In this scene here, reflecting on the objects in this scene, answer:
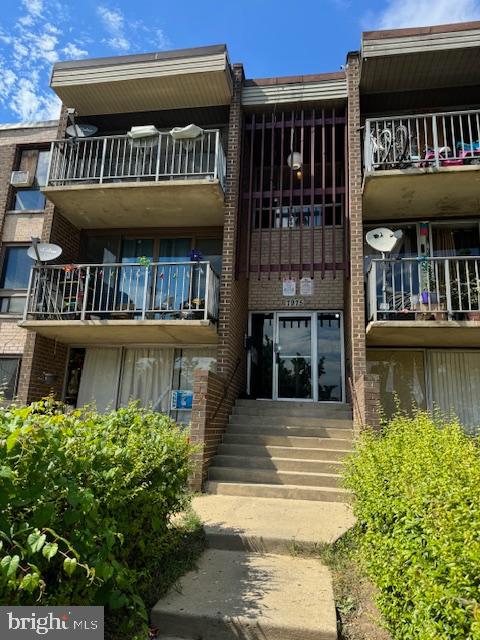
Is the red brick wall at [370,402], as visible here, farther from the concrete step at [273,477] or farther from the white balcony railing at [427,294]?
the white balcony railing at [427,294]

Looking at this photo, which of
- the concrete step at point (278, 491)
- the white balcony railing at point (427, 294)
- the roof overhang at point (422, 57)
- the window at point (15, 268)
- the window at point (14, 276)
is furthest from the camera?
the window at point (15, 268)

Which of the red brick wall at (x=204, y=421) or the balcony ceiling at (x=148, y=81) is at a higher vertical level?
the balcony ceiling at (x=148, y=81)

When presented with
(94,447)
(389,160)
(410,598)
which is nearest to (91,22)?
(389,160)

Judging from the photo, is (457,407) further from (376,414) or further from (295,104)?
(295,104)

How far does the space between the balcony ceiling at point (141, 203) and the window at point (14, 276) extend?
5.21 ft

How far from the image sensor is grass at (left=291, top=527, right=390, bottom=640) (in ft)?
9.84

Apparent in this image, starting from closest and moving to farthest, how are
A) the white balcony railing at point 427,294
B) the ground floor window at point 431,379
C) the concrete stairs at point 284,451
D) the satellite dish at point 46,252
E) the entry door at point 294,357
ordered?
the concrete stairs at point 284,451 < the white balcony railing at point 427,294 < the ground floor window at point 431,379 < the satellite dish at point 46,252 < the entry door at point 294,357

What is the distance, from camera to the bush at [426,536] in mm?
1838

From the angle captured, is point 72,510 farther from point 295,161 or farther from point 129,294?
point 295,161

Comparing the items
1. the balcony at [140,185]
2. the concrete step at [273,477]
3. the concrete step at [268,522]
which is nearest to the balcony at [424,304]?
the concrete step at [273,477]

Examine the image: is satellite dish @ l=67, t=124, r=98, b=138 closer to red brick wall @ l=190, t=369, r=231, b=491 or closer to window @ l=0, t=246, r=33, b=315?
window @ l=0, t=246, r=33, b=315

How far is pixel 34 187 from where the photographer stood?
1127 centimetres

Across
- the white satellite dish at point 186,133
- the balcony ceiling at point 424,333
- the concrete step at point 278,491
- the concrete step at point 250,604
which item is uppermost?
the white satellite dish at point 186,133

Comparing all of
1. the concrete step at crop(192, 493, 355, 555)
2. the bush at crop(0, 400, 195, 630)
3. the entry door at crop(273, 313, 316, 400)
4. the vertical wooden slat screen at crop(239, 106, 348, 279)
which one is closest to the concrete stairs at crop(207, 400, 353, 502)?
the concrete step at crop(192, 493, 355, 555)
